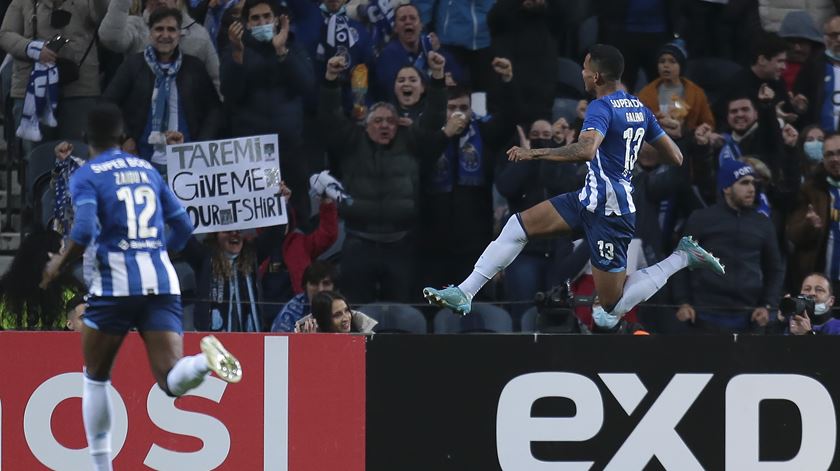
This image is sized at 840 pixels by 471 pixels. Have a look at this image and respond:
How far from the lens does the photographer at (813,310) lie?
1068 centimetres

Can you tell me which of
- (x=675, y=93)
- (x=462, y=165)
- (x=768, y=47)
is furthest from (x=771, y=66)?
(x=462, y=165)

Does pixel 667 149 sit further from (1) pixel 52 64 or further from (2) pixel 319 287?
(1) pixel 52 64

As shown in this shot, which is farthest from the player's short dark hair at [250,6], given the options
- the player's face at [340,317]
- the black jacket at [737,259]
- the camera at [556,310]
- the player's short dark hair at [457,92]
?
the black jacket at [737,259]

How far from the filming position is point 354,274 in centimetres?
1251

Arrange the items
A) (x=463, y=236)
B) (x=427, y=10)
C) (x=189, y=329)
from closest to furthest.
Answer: (x=189, y=329), (x=463, y=236), (x=427, y=10)

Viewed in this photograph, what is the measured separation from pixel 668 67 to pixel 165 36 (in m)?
3.93

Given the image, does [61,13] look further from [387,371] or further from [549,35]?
[387,371]

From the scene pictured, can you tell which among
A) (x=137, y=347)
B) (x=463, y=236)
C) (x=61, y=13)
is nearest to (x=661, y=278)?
(x=463, y=236)

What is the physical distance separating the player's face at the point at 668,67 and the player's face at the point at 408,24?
195cm

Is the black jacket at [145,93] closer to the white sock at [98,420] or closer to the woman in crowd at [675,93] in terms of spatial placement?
the woman in crowd at [675,93]

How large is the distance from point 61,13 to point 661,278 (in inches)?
217

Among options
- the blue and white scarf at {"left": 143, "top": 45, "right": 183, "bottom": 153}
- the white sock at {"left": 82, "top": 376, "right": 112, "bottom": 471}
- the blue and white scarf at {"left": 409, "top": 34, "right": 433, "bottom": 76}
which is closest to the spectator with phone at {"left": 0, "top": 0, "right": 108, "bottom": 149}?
the blue and white scarf at {"left": 143, "top": 45, "right": 183, "bottom": 153}

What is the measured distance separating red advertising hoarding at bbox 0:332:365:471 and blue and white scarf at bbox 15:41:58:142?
3197mm

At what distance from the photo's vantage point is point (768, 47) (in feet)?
43.9
